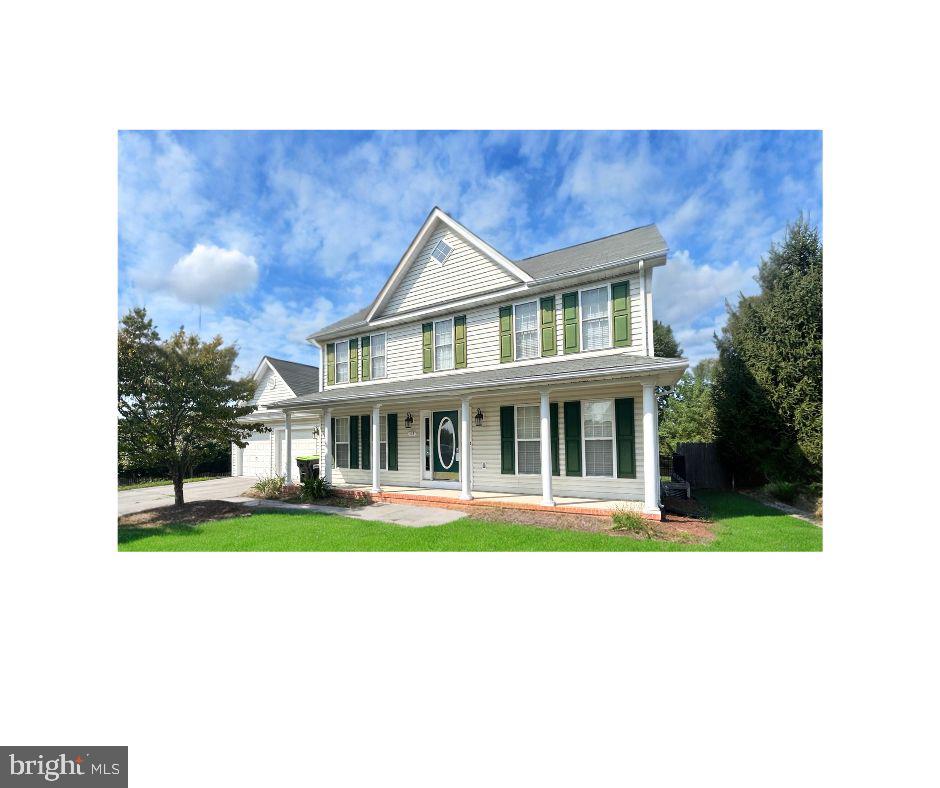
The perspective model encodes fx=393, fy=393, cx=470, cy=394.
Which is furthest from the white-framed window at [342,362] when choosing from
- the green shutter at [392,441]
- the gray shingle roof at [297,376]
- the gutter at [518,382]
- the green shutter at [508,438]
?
the green shutter at [508,438]

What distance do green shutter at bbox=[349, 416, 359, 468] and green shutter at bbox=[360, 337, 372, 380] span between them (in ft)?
4.56

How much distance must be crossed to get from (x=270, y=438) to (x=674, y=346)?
65.7 feet

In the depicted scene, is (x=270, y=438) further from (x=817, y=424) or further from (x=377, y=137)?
(x=817, y=424)

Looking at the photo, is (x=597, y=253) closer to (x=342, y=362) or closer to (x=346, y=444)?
(x=342, y=362)

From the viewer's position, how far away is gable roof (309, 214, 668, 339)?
8.21m

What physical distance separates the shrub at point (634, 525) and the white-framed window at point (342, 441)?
8.43 metres

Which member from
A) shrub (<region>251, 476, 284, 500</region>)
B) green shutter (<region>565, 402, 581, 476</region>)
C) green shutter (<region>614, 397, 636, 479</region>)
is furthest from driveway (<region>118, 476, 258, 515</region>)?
green shutter (<region>614, 397, 636, 479</region>)

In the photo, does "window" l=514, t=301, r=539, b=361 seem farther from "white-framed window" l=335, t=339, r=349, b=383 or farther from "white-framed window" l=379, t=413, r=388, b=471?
"white-framed window" l=335, t=339, r=349, b=383

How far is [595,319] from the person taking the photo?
8.50 m

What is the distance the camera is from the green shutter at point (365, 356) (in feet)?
38.5

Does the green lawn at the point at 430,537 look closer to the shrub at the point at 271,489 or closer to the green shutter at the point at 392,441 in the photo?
the shrub at the point at 271,489

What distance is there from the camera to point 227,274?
8891 mm

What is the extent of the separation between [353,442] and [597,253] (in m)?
8.55

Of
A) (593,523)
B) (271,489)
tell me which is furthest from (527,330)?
(271,489)
